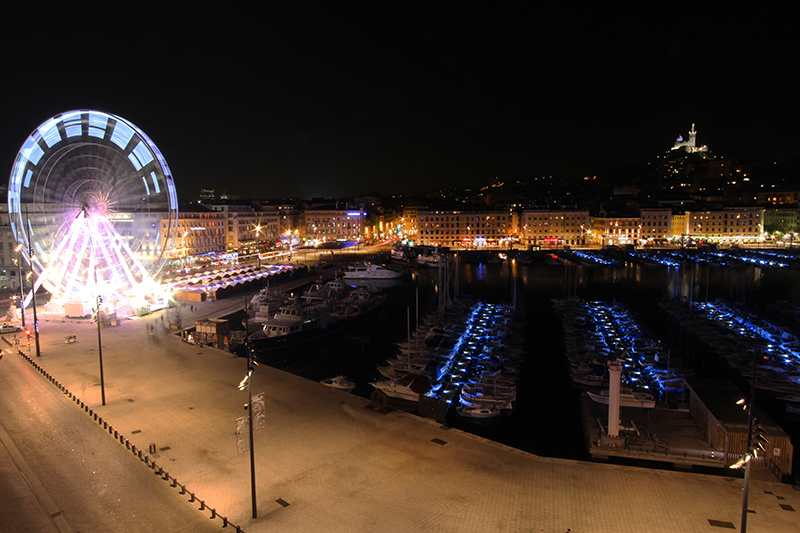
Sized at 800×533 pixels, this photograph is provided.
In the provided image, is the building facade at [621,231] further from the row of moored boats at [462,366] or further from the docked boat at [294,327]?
the docked boat at [294,327]

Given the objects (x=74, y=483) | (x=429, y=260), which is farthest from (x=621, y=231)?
(x=74, y=483)

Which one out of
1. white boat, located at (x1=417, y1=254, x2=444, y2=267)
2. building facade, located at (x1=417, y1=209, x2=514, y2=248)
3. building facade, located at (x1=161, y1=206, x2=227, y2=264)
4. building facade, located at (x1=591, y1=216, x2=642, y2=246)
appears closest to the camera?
white boat, located at (x1=417, y1=254, x2=444, y2=267)

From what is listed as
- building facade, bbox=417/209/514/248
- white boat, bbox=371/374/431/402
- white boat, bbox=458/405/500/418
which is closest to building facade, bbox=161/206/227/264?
building facade, bbox=417/209/514/248

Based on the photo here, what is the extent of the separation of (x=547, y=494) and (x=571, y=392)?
9691 millimetres

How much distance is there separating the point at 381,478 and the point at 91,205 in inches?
819

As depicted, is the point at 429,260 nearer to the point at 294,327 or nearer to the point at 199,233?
the point at 199,233

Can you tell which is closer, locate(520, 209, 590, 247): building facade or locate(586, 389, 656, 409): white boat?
locate(586, 389, 656, 409): white boat

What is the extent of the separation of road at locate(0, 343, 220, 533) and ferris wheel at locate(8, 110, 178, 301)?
12866 mm

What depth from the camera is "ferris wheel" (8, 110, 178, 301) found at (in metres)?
21.2

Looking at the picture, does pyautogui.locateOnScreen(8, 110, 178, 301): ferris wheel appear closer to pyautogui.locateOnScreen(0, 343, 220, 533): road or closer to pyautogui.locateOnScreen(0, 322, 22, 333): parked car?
pyautogui.locateOnScreen(0, 322, 22, 333): parked car

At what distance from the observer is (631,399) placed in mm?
14523

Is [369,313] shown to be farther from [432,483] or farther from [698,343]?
[432,483]

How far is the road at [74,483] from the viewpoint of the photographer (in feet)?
24.5

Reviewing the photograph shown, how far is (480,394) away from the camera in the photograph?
15539 millimetres
